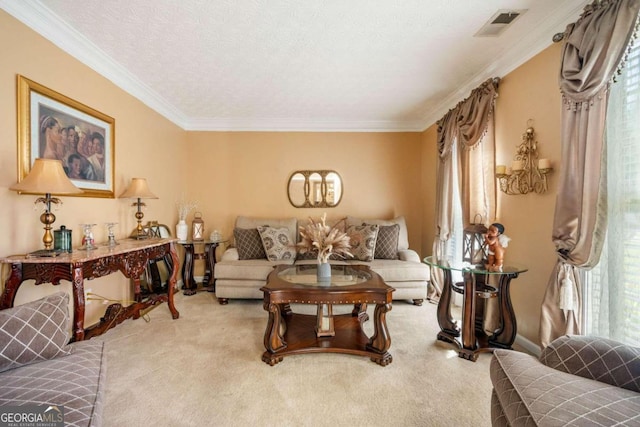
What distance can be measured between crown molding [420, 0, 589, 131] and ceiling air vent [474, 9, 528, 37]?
0.36ft

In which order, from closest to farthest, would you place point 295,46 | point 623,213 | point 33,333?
point 33,333
point 623,213
point 295,46

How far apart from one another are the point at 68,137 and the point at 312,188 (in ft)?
9.91

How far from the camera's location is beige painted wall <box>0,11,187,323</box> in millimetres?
1998

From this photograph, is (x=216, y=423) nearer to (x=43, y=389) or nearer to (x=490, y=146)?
(x=43, y=389)

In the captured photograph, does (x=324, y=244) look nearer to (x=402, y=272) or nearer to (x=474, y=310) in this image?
(x=474, y=310)

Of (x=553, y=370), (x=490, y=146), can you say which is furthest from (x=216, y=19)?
(x=553, y=370)

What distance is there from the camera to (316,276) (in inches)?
103

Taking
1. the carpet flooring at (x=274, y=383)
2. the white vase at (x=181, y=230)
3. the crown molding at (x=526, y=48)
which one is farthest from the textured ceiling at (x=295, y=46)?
the carpet flooring at (x=274, y=383)

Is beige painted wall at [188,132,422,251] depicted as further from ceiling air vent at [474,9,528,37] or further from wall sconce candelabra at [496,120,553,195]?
ceiling air vent at [474,9,528,37]

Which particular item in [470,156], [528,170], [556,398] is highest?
[470,156]

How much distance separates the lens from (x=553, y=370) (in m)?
1.20

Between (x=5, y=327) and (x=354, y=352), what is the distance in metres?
2.04

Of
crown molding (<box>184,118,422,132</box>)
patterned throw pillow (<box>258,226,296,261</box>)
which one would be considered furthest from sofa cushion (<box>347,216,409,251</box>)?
crown molding (<box>184,118,422,132</box>)

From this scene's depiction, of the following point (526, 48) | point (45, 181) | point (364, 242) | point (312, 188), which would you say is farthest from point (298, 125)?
point (45, 181)
